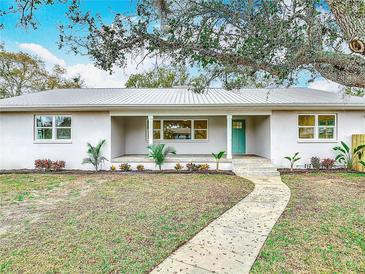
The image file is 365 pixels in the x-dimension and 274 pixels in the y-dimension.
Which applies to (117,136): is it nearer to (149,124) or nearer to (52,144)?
(149,124)

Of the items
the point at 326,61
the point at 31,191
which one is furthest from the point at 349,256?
the point at 31,191

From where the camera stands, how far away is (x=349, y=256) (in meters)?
3.65

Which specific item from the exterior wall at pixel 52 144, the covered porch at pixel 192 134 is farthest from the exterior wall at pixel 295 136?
the exterior wall at pixel 52 144

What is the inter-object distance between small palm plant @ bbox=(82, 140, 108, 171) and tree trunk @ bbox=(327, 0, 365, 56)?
34.2ft

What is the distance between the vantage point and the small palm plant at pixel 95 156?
37.8 ft

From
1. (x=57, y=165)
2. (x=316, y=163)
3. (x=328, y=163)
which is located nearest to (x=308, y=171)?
(x=316, y=163)

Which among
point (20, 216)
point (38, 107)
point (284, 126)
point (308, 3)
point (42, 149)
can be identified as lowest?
point (20, 216)

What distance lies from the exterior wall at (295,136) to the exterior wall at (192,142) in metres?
3.34

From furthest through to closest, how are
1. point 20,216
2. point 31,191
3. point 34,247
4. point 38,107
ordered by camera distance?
1. point 38,107
2. point 31,191
3. point 20,216
4. point 34,247

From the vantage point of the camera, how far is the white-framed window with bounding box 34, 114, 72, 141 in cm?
1213

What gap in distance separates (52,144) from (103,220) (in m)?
8.37

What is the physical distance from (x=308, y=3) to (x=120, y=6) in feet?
10.7

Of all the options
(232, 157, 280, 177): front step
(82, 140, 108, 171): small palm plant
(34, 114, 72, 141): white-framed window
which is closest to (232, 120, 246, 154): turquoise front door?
(232, 157, 280, 177): front step

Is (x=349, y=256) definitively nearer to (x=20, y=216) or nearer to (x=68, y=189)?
(x=20, y=216)
